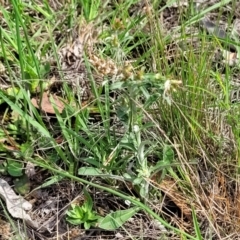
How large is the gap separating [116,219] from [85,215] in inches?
3.4

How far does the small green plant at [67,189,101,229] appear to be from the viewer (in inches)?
63.7

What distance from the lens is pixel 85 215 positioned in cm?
162

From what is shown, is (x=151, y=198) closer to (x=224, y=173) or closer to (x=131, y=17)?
(x=224, y=173)

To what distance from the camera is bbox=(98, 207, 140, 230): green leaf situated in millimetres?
1580

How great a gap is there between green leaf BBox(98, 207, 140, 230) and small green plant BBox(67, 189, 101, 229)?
0.04 metres

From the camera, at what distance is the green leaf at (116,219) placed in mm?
1580

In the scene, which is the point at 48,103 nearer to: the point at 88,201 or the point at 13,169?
the point at 13,169

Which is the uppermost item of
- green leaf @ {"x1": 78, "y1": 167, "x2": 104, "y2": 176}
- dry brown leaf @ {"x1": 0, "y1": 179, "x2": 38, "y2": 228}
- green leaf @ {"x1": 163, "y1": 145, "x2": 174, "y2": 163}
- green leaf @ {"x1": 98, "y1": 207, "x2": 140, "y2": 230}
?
green leaf @ {"x1": 163, "y1": 145, "x2": 174, "y2": 163}

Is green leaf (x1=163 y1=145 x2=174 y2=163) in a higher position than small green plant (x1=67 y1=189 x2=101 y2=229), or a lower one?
higher

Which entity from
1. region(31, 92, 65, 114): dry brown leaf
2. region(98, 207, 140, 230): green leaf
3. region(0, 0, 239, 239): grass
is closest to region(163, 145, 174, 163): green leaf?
region(0, 0, 239, 239): grass

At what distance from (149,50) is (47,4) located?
1.33ft

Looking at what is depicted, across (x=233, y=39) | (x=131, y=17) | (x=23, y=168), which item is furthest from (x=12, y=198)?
(x=233, y=39)

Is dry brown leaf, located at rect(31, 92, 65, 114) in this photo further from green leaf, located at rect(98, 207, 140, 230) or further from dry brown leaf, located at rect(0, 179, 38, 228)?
green leaf, located at rect(98, 207, 140, 230)

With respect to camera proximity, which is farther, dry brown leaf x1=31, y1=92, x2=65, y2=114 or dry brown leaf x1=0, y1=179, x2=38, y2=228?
dry brown leaf x1=31, y1=92, x2=65, y2=114
